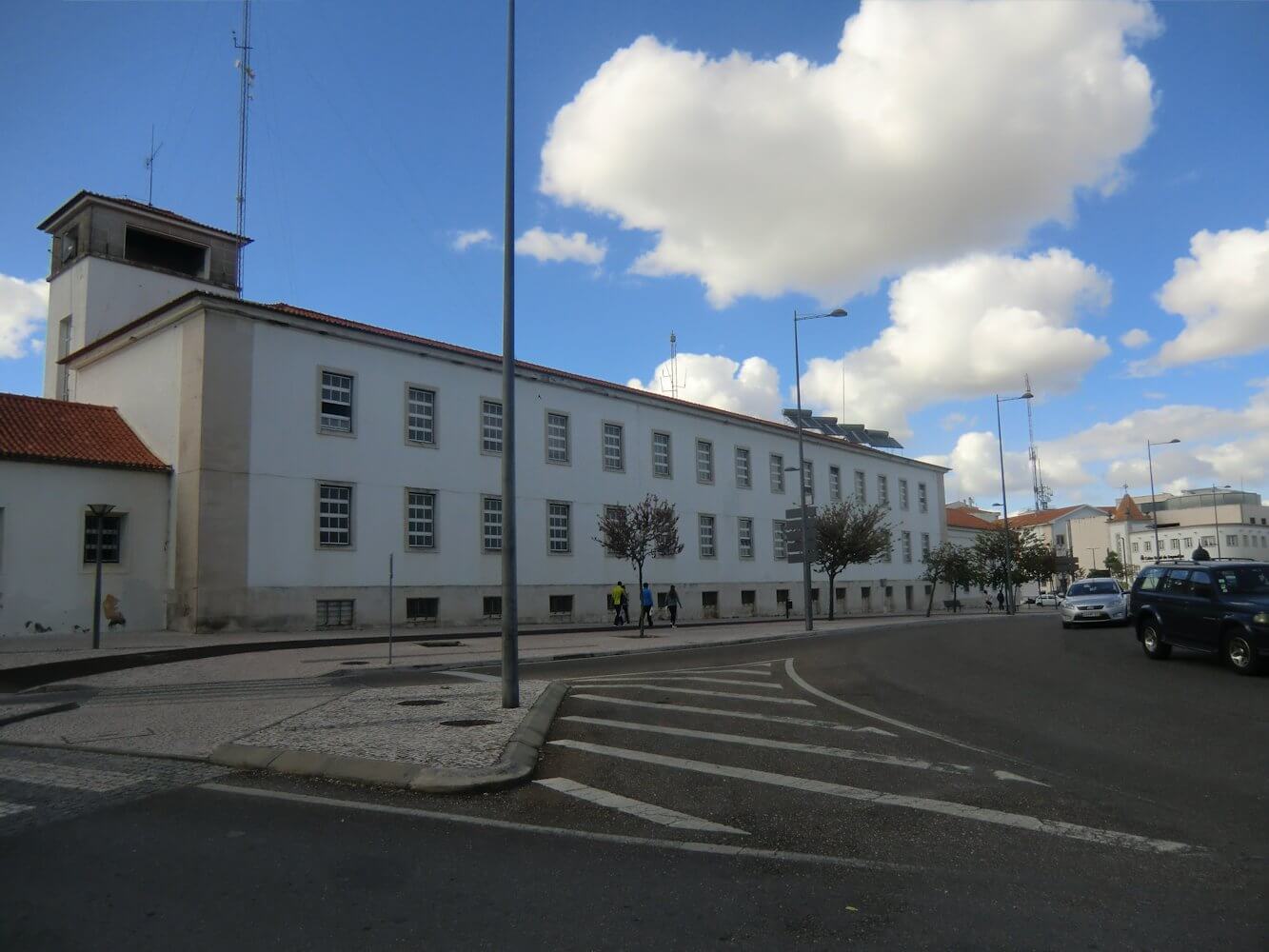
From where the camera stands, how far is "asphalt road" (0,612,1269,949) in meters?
4.04

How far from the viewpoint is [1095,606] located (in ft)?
85.1

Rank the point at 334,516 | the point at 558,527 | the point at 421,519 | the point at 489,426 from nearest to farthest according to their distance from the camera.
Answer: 1. the point at 334,516
2. the point at 421,519
3. the point at 489,426
4. the point at 558,527

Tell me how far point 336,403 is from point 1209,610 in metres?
23.8

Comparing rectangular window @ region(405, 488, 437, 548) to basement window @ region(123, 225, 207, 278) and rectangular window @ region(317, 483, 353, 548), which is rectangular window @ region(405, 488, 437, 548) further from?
basement window @ region(123, 225, 207, 278)

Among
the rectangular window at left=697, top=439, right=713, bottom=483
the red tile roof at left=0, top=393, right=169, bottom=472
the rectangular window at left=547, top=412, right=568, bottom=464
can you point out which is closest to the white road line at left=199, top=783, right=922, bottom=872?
the red tile roof at left=0, top=393, right=169, bottom=472

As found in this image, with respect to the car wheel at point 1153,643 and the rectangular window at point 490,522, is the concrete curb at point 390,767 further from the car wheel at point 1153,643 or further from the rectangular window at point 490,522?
the rectangular window at point 490,522

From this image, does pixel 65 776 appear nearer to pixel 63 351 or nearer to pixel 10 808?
pixel 10 808

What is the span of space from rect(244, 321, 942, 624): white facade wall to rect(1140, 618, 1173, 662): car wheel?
824 inches

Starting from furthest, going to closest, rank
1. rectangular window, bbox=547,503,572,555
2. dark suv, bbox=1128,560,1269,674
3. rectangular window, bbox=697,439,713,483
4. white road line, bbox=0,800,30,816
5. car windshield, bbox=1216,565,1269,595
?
1. rectangular window, bbox=697,439,713,483
2. rectangular window, bbox=547,503,572,555
3. car windshield, bbox=1216,565,1269,595
4. dark suv, bbox=1128,560,1269,674
5. white road line, bbox=0,800,30,816

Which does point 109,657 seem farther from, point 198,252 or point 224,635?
point 198,252

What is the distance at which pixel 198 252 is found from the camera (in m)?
36.9

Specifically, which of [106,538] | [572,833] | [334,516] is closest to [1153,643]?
[572,833]

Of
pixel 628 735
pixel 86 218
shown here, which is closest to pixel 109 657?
pixel 628 735

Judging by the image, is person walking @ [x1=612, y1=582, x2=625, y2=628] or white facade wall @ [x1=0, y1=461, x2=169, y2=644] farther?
person walking @ [x1=612, y1=582, x2=625, y2=628]
